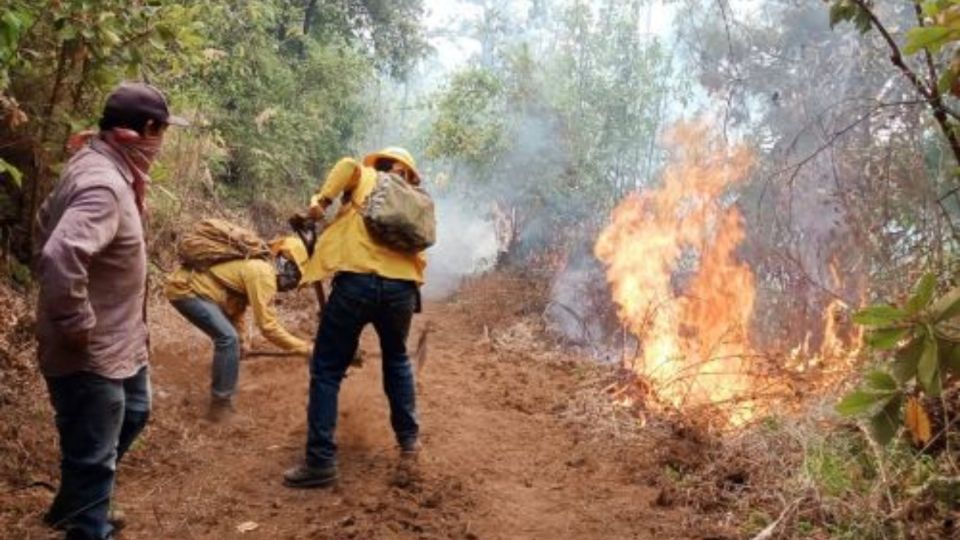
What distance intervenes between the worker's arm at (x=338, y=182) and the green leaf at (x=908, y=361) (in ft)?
10.7

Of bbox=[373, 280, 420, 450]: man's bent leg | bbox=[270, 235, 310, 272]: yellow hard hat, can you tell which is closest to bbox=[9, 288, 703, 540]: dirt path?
bbox=[373, 280, 420, 450]: man's bent leg

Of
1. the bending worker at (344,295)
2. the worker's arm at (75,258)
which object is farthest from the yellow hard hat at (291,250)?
the worker's arm at (75,258)

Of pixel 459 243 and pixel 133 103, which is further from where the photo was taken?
pixel 459 243

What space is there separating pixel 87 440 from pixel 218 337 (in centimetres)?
267

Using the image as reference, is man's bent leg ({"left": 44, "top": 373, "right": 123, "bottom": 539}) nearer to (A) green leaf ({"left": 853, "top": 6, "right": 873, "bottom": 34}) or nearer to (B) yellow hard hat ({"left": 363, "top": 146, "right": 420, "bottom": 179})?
(B) yellow hard hat ({"left": 363, "top": 146, "right": 420, "bottom": 179})

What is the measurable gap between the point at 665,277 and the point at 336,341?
18.9ft

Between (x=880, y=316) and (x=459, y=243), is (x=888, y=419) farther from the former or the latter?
(x=459, y=243)

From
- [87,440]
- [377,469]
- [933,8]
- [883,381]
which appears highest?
[933,8]

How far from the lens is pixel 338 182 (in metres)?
4.82

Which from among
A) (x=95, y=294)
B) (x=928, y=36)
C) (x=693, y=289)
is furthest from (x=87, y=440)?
(x=693, y=289)

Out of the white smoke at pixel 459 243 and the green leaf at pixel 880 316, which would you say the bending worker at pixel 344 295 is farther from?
the white smoke at pixel 459 243

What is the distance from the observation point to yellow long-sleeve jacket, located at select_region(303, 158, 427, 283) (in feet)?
15.6

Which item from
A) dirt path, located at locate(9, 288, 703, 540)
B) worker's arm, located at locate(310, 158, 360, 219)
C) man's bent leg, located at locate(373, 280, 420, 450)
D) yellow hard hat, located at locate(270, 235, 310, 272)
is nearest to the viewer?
dirt path, located at locate(9, 288, 703, 540)

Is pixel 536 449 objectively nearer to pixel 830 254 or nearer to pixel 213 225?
pixel 213 225
